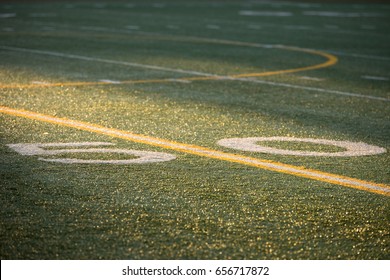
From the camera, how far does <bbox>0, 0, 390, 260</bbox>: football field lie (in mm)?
4629

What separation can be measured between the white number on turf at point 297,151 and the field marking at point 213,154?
1.00ft

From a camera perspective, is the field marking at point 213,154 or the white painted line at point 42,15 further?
the white painted line at point 42,15

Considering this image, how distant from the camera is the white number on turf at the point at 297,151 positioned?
270 inches

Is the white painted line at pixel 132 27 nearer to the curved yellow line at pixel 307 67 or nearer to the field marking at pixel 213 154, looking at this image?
the curved yellow line at pixel 307 67

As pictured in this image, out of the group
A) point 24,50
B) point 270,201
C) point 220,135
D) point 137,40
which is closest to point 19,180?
point 270,201

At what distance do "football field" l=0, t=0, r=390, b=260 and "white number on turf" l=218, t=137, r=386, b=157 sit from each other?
0.6 inches

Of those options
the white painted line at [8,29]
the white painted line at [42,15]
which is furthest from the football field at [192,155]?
the white painted line at [42,15]

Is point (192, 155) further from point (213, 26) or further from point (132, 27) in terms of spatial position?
point (213, 26)

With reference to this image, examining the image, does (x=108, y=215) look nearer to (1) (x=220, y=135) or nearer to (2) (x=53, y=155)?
(2) (x=53, y=155)

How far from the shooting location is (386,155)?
6.89m

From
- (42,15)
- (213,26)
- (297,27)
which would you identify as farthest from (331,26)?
(42,15)

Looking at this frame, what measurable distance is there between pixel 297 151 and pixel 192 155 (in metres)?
0.84

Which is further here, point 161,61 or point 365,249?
point 161,61
